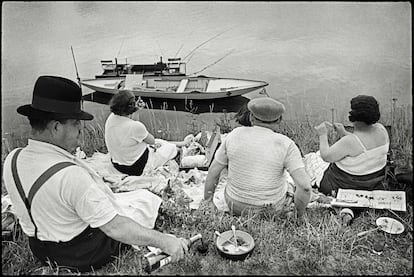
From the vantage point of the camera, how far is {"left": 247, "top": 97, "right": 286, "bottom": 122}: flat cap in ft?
8.29

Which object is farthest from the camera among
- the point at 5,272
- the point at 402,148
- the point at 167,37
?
the point at 167,37

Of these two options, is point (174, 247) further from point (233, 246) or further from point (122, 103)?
point (122, 103)

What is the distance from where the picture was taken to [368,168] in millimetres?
3047

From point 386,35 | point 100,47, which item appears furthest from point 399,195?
point 100,47

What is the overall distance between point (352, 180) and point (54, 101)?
242 centimetres

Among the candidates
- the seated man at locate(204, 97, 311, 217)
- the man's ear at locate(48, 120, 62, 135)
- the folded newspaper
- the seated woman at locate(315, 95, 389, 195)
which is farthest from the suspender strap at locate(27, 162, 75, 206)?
the seated woman at locate(315, 95, 389, 195)

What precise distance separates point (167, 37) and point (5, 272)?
14163 mm

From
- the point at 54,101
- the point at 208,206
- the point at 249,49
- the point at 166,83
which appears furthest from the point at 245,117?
the point at 249,49

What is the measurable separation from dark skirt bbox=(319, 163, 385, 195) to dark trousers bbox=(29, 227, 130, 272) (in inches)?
80.4

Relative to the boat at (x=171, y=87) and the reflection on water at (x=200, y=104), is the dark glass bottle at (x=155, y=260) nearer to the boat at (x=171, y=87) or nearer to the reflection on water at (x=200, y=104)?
the boat at (x=171, y=87)

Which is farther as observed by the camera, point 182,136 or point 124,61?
point 124,61

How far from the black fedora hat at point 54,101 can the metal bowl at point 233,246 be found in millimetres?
1071

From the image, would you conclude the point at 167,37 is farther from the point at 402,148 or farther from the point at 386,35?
the point at 402,148

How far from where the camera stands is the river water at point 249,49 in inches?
434
